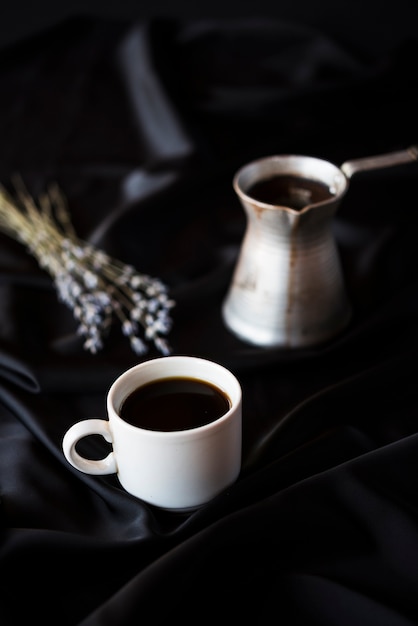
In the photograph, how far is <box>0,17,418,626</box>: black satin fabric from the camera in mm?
682

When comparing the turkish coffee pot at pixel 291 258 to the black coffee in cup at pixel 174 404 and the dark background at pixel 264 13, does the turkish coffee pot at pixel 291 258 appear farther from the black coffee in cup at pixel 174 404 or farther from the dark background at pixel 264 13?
the dark background at pixel 264 13

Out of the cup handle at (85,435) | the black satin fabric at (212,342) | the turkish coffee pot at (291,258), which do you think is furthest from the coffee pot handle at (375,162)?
the cup handle at (85,435)

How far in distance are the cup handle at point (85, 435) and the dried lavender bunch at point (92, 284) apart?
22cm

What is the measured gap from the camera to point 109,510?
0.76 m

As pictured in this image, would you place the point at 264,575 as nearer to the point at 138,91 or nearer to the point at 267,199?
the point at 267,199

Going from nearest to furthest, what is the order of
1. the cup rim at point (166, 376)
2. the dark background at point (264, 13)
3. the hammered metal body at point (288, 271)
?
the cup rim at point (166, 376) → the hammered metal body at point (288, 271) → the dark background at point (264, 13)

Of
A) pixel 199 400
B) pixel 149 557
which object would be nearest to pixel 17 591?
pixel 149 557

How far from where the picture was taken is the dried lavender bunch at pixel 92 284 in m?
0.98

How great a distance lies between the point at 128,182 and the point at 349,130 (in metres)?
0.40

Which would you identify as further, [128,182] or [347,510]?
[128,182]

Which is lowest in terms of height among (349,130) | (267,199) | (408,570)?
(349,130)

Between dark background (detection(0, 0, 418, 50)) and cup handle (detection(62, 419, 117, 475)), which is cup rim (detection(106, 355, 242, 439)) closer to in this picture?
cup handle (detection(62, 419, 117, 475))

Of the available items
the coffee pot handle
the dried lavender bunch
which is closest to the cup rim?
the dried lavender bunch

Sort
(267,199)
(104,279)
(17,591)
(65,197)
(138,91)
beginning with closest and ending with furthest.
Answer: (17,591) → (267,199) → (104,279) → (65,197) → (138,91)
